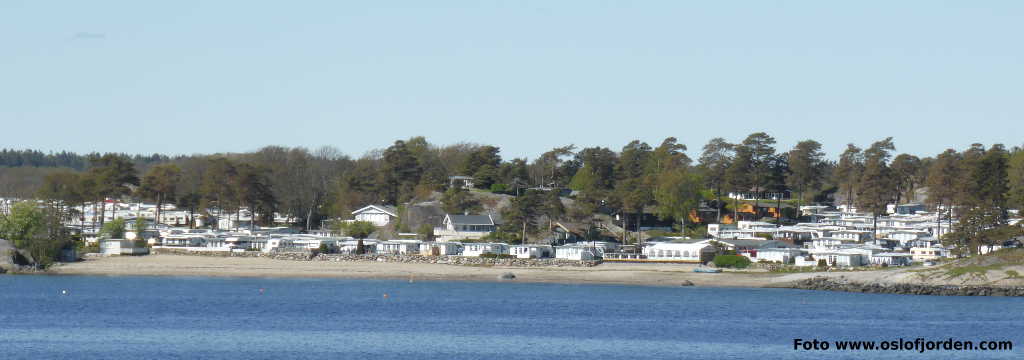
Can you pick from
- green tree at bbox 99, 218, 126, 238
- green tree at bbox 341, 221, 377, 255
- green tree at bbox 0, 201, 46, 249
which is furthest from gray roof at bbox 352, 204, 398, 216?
green tree at bbox 0, 201, 46, 249

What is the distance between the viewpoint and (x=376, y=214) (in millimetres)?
121062

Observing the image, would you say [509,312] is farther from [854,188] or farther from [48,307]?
[854,188]

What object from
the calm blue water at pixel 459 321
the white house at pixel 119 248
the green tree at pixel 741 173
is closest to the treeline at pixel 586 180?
the green tree at pixel 741 173

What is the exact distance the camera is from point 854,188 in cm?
13500

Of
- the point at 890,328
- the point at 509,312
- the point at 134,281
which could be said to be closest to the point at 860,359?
the point at 890,328

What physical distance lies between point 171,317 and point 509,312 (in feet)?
55.1

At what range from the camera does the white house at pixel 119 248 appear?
103375 mm

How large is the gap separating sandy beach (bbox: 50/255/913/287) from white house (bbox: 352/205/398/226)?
19630 mm

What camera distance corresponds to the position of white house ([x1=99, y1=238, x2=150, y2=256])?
10338 centimetres

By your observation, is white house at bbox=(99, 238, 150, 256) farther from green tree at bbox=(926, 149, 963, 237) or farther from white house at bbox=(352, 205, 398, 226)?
green tree at bbox=(926, 149, 963, 237)

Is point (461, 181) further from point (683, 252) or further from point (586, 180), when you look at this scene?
point (683, 252)

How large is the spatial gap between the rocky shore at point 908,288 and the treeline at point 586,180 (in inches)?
719

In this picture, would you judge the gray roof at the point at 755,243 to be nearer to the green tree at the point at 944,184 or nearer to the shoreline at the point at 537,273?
Answer: the shoreline at the point at 537,273

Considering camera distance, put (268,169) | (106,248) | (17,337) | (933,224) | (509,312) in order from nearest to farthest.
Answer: (17,337) < (509,312) < (106,248) < (933,224) < (268,169)
